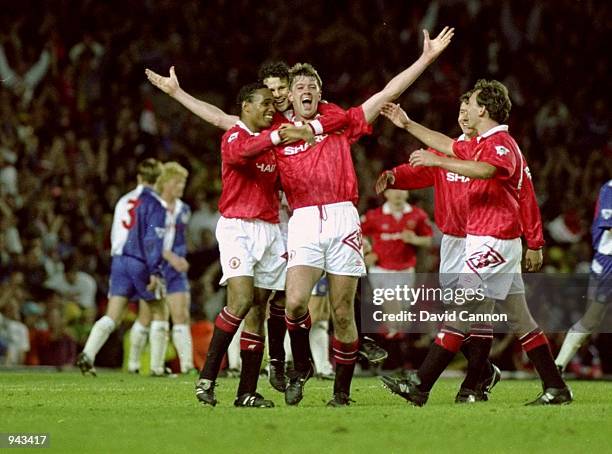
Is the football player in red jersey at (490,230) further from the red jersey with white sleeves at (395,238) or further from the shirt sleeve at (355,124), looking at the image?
the red jersey with white sleeves at (395,238)

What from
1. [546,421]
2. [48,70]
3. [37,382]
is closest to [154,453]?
[546,421]

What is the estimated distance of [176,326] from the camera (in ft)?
51.8

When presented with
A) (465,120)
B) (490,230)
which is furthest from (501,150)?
A: (465,120)

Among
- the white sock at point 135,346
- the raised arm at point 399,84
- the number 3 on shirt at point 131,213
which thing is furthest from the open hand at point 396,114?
the white sock at point 135,346

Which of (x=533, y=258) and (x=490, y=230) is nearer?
(x=490, y=230)

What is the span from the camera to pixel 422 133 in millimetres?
10133

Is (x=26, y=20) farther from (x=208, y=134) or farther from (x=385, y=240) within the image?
(x=385, y=240)

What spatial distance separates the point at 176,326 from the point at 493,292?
6575 millimetres

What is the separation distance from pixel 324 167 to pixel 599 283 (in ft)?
16.6

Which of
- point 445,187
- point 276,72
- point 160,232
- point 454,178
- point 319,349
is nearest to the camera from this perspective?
point 276,72

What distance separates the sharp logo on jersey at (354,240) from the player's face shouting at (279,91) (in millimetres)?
1212

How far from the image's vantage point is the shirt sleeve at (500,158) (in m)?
9.80

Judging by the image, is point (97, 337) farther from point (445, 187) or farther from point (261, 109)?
point (261, 109)

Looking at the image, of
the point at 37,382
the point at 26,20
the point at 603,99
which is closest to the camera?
the point at 37,382
